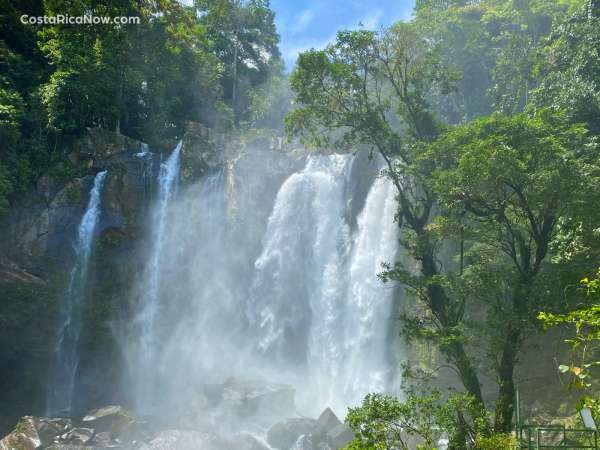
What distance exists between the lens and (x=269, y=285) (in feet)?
86.4

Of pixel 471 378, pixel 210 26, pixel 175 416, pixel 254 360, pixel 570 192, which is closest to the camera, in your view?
pixel 570 192

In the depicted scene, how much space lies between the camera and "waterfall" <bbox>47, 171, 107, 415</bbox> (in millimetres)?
23406

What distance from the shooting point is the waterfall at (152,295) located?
80.7 feet

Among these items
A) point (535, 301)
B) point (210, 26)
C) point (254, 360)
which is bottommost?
point (254, 360)

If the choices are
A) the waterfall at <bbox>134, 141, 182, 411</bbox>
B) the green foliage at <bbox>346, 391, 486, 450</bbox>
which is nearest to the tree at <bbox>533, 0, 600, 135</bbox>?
the green foliage at <bbox>346, 391, 486, 450</bbox>

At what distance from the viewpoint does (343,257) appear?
981 inches

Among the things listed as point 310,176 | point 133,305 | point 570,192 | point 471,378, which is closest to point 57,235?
point 133,305

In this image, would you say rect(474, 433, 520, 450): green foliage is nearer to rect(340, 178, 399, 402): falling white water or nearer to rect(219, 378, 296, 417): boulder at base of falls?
rect(219, 378, 296, 417): boulder at base of falls

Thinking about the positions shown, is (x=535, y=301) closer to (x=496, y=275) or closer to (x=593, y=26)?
(x=496, y=275)

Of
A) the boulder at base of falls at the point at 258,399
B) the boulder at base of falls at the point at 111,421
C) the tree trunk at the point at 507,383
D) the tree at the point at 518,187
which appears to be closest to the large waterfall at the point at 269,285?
the boulder at base of falls at the point at 258,399

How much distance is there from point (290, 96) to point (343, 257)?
20868mm

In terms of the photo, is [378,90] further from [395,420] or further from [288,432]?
[288,432]

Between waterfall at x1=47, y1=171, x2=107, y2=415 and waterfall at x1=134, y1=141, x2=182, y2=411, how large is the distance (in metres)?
2.88

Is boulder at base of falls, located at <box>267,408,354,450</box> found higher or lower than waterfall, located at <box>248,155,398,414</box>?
lower
